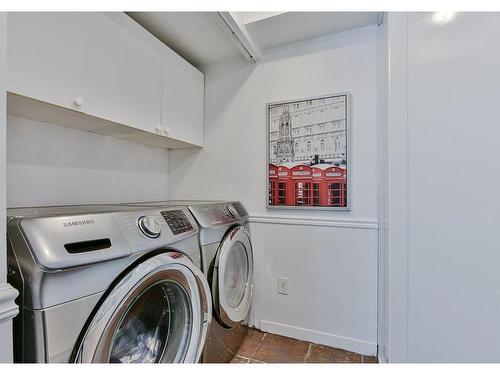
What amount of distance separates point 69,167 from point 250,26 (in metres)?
1.41

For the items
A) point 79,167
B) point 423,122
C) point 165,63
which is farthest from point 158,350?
point 165,63

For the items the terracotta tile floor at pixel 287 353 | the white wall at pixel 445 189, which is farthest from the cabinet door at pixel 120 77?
the terracotta tile floor at pixel 287 353

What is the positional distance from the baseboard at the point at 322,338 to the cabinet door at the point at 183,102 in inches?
59.6

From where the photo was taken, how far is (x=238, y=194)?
6.35 feet

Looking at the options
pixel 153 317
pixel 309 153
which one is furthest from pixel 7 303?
pixel 309 153

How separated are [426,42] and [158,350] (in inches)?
66.0

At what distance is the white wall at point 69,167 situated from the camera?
121cm

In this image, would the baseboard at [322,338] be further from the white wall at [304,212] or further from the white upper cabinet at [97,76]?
the white upper cabinet at [97,76]

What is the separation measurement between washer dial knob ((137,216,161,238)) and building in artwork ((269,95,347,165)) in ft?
3.51

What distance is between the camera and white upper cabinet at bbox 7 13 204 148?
0.94 metres

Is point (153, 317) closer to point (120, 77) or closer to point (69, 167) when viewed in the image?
point (69, 167)

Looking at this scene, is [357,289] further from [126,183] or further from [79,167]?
[79,167]

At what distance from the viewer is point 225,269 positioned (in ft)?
4.60
